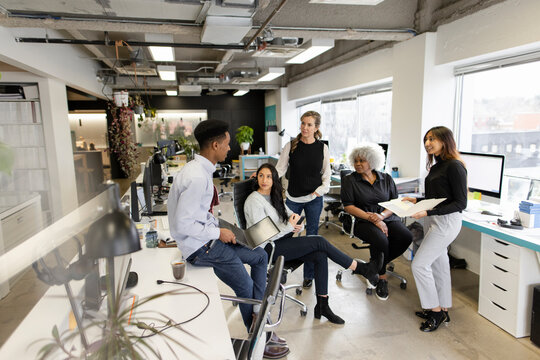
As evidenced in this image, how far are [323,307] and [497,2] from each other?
10.6 ft

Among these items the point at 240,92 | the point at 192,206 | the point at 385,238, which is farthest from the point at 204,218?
the point at 240,92

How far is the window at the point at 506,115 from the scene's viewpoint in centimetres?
360

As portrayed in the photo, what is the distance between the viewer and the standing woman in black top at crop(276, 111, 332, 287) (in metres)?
3.69

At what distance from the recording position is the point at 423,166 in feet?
14.8

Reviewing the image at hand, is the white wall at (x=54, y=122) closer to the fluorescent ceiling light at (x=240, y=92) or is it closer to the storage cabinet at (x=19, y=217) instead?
the storage cabinet at (x=19, y=217)

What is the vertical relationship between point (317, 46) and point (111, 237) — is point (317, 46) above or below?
above

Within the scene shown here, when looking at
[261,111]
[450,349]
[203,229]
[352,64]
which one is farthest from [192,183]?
[261,111]

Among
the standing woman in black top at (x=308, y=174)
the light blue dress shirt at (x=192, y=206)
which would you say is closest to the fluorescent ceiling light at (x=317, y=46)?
the standing woman in black top at (x=308, y=174)

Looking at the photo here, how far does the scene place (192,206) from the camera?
82.6 inches

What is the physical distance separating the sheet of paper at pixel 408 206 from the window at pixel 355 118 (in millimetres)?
1993

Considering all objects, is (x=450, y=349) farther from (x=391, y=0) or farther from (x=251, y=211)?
(x=391, y=0)

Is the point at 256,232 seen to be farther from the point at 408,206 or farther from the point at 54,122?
the point at 54,122

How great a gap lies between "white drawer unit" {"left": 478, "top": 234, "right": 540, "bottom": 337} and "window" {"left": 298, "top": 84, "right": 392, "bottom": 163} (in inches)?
98.6

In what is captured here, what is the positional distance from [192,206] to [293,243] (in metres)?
1.12
